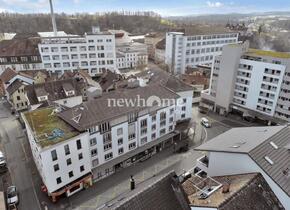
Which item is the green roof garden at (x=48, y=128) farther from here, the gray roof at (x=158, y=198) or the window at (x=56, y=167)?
the gray roof at (x=158, y=198)

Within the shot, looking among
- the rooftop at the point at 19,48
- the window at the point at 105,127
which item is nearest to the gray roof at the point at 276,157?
the window at the point at 105,127

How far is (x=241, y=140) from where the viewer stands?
31750 millimetres

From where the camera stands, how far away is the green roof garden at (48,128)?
33.4 metres

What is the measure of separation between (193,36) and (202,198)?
86.7 m

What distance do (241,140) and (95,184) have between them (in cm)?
2600

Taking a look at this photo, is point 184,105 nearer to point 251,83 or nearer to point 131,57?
point 251,83

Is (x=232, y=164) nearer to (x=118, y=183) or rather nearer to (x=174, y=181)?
(x=174, y=181)

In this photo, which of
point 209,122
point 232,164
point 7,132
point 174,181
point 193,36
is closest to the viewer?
point 174,181

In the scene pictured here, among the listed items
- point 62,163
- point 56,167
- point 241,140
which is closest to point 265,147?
point 241,140

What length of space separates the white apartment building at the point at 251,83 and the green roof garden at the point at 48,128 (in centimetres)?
4420

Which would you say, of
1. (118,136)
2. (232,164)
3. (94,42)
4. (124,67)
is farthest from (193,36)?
(232,164)

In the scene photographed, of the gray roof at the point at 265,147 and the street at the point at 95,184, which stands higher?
the gray roof at the point at 265,147

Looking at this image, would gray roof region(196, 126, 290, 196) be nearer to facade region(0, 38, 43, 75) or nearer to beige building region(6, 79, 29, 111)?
beige building region(6, 79, 29, 111)

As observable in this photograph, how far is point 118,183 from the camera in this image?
40.0 m
